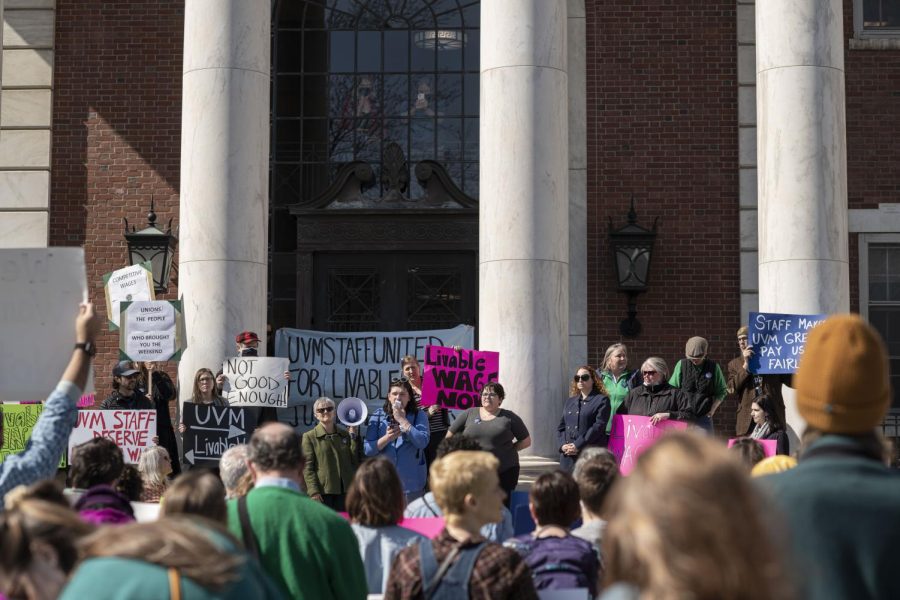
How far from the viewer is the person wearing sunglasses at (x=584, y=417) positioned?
38.7 ft

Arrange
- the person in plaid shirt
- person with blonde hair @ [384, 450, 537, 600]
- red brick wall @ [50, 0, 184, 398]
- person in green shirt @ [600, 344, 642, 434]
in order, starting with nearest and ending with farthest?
person with blonde hair @ [384, 450, 537, 600], the person in plaid shirt, person in green shirt @ [600, 344, 642, 434], red brick wall @ [50, 0, 184, 398]

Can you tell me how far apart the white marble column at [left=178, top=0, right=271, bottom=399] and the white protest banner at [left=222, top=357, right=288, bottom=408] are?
48 cm

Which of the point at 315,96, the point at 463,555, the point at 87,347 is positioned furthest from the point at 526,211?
the point at 463,555

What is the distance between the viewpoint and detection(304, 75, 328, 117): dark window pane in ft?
58.5

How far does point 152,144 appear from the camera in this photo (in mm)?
17344

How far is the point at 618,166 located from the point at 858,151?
2977 mm

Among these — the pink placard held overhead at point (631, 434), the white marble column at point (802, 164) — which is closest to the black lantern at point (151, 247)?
the pink placard held overhead at point (631, 434)

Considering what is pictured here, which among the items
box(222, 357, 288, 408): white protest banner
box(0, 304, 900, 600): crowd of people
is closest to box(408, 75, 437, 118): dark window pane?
box(222, 357, 288, 408): white protest banner

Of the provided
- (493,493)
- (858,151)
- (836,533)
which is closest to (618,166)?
(858,151)

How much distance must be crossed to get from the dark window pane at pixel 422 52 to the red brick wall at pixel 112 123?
300cm

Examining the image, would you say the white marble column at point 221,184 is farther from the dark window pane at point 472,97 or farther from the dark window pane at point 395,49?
the dark window pane at point 472,97

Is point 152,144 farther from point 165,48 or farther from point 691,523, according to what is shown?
point 691,523

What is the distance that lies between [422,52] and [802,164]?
622cm

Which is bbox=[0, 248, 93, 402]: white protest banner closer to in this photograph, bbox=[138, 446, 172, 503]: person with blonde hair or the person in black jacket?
bbox=[138, 446, 172, 503]: person with blonde hair
